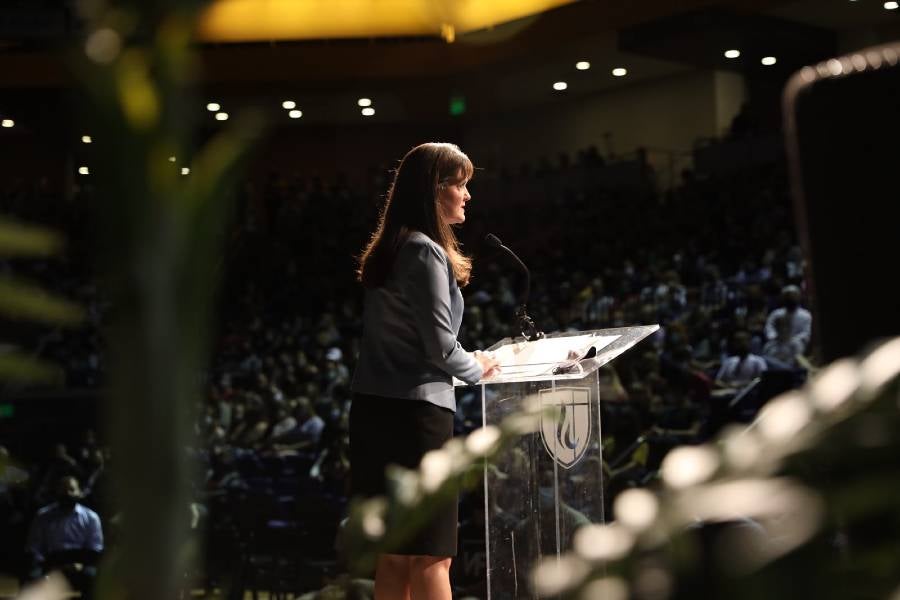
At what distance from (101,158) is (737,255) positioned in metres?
11.5

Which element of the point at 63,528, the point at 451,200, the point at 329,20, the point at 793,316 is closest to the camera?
the point at 451,200

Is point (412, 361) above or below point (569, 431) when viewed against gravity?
above

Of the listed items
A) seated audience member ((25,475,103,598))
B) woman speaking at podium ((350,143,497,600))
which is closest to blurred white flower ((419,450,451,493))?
woman speaking at podium ((350,143,497,600))

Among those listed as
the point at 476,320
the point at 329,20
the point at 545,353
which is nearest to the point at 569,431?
the point at 545,353

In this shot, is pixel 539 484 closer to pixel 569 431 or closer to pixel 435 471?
pixel 569 431

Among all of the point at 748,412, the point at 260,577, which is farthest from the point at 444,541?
the point at 748,412

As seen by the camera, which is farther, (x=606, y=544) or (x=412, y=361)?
(x=412, y=361)

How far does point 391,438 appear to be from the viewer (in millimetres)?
2148

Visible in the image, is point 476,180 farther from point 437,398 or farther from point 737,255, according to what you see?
point 437,398

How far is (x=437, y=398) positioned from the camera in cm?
217

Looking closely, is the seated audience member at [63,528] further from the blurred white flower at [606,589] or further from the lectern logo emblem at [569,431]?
the blurred white flower at [606,589]

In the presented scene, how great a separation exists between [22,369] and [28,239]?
0.06m

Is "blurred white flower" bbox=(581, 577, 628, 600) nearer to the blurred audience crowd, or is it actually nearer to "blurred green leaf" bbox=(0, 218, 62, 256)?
the blurred audience crowd

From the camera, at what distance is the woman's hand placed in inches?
86.3
